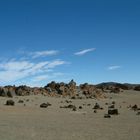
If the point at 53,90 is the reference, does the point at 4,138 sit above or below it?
below

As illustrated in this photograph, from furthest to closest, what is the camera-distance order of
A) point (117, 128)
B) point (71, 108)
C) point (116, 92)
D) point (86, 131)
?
point (116, 92)
point (71, 108)
point (117, 128)
point (86, 131)

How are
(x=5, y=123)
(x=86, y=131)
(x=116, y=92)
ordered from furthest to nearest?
(x=116, y=92)
(x=5, y=123)
(x=86, y=131)

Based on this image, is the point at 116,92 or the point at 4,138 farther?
the point at 116,92

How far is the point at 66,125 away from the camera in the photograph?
1852 cm

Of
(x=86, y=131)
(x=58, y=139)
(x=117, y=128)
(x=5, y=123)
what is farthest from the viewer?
(x=5, y=123)

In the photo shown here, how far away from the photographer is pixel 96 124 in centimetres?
1903

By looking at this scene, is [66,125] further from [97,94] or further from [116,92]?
[116,92]

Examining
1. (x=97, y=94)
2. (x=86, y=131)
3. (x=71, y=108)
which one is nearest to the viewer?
(x=86, y=131)

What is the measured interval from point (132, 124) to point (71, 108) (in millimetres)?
11066

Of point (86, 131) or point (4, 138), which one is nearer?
point (4, 138)

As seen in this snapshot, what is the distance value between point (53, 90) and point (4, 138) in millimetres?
35134

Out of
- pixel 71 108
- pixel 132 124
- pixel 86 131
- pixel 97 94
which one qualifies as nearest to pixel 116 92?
pixel 97 94

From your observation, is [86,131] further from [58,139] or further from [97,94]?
[97,94]

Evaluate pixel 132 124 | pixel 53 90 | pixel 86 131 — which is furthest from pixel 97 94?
pixel 86 131
